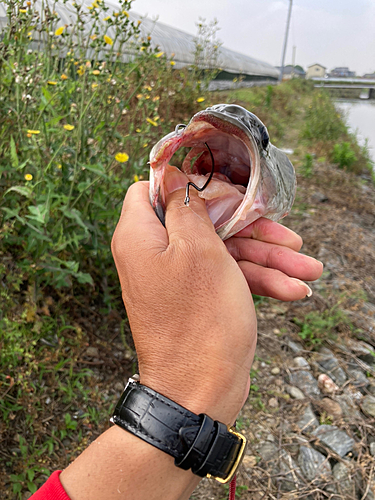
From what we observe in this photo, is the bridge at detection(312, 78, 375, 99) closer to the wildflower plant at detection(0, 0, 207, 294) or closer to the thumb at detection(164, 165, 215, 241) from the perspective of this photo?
the wildflower plant at detection(0, 0, 207, 294)

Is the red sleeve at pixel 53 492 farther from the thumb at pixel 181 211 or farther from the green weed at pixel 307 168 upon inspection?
the green weed at pixel 307 168

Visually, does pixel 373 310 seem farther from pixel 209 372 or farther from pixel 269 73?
pixel 269 73

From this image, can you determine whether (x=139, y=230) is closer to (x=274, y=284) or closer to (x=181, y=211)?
(x=181, y=211)

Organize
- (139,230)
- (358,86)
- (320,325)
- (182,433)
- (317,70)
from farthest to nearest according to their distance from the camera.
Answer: (317,70)
(358,86)
(320,325)
(139,230)
(182,433)

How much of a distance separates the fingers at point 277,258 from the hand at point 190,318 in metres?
0.38

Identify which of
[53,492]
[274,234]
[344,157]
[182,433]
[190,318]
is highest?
[344,157]

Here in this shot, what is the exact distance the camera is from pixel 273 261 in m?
1.64

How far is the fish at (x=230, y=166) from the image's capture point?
52.7 inches

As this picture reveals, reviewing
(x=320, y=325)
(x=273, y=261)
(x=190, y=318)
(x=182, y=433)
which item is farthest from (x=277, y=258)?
(x=320, y=325)

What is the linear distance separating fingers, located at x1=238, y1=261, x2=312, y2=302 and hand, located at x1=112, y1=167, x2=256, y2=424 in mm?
248

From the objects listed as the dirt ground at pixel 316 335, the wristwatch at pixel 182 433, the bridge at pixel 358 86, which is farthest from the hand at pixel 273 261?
the bridge at pixel 358 86

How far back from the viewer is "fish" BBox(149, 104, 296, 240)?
134 cm

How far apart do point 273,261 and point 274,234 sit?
0.13 meters

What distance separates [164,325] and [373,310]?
372 centimetres
